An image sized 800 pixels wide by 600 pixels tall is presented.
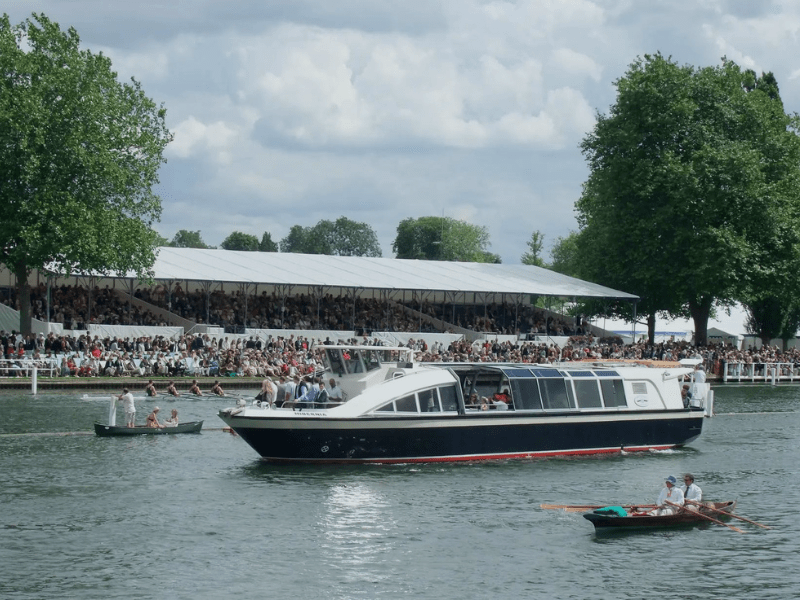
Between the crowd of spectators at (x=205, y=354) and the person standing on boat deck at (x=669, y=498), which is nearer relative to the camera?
the person standing on boat deck at (x=669, y=498)

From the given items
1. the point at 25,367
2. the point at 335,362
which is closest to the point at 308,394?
the point at 335,362

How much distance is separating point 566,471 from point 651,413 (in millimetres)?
6356

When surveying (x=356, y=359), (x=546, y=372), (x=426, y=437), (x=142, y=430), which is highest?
(x=356, y=359)

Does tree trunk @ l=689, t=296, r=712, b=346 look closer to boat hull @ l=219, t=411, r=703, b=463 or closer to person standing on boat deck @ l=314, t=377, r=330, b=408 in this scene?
boat hull @ l=219, t=411, r=703, b=463

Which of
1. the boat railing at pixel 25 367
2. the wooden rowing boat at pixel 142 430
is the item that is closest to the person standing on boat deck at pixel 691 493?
the wooden rowing boat at pixel 142 430

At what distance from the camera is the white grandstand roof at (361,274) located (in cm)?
7356

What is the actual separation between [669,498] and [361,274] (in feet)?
177

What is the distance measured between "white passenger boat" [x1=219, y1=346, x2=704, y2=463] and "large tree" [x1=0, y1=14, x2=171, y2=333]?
92.0 ft

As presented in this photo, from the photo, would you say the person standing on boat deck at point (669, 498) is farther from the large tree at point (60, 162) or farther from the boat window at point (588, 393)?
the large tree at point (60, 162)

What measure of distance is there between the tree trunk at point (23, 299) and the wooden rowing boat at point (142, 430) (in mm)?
22103

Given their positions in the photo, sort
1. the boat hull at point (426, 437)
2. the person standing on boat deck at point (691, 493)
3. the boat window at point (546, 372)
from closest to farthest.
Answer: the person standing on boat deck at point (691, 493), the boat hull at point (426, 437), the boat window at point (546, 372)

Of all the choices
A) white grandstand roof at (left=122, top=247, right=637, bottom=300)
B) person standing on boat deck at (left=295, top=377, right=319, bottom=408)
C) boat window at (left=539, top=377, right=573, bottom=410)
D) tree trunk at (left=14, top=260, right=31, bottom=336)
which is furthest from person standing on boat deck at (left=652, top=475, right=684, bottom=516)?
white grandstand roof at (left=122, top=247, right=637, bottom=300)

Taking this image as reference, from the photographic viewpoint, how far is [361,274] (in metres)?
81.8

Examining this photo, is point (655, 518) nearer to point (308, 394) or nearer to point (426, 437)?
point (426, 437)
